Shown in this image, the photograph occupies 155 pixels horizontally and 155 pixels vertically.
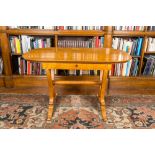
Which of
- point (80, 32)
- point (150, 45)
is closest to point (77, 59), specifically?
point (80, 32)

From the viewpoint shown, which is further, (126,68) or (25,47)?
(126,68)

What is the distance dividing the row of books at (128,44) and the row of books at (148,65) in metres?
0.20

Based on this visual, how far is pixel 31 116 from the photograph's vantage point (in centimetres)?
207

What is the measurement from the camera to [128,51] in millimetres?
2553

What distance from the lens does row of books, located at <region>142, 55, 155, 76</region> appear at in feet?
8.49

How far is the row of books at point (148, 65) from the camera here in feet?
8.49

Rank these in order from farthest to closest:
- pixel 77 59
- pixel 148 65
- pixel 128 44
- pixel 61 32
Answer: pixel 148 65 → pixel 128 44 → pixel 61 32 → pixel 77 59

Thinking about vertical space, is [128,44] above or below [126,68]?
above

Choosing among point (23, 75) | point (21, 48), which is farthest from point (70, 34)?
point (23, 75)

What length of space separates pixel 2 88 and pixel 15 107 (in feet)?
1.99

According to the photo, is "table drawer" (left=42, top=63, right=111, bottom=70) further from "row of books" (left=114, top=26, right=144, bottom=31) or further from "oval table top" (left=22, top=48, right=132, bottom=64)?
"row of books" (left=114, top=26, right=144, bottom=31)

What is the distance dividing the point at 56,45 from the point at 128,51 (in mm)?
1030

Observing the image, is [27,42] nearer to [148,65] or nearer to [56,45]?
[56,45]
